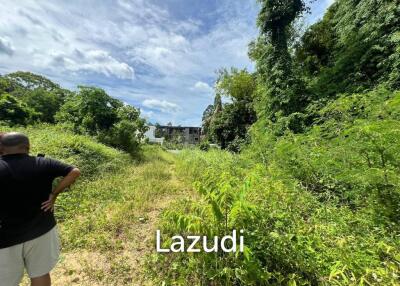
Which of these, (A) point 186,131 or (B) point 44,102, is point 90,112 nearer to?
(B) point 44,102

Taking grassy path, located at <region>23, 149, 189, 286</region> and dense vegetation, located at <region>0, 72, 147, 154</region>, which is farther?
dense vegetation, located at <region>0, 72, 147, 154</region>

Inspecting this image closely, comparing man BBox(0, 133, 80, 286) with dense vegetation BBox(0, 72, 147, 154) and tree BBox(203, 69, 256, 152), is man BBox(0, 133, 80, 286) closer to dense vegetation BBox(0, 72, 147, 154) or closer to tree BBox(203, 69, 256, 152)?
dense vegetation BBox(0, 72, 147, 154)

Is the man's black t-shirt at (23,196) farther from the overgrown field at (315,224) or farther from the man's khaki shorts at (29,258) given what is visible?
the overgrown field at (315,224)

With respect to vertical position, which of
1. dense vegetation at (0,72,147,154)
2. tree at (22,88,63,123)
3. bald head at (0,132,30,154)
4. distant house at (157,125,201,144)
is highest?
distant house at (157,125,201,144)

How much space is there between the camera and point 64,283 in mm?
2736

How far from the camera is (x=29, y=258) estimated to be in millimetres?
2107

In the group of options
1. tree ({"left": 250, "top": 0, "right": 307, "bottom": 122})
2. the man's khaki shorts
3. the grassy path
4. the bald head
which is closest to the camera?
the man's khaki shorts

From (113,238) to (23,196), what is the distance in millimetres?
1990

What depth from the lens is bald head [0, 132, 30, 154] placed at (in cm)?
211

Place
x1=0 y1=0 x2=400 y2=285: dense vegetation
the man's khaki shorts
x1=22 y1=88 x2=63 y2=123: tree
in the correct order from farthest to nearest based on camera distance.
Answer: x1=22 y1=88 x2=63 y2=123: tree < x1=0 y1=0 x2=400 y2=285: dense vegetation < the man's khaki shorts

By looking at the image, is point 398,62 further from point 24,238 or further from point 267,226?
point 24,238

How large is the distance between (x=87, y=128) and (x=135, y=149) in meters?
2.95

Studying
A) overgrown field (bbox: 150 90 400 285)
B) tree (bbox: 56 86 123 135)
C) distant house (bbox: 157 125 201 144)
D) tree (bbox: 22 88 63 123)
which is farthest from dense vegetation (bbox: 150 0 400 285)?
distant house (bbox: 157 125 201 144)

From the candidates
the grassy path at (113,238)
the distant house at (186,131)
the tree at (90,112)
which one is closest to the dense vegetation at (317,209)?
the grassy path at (113,238)
